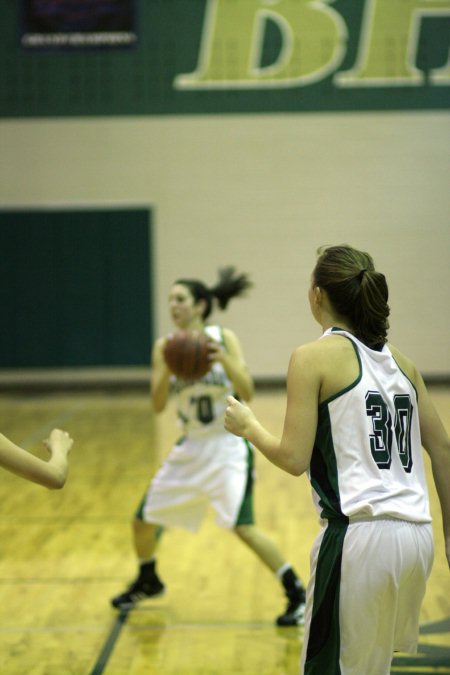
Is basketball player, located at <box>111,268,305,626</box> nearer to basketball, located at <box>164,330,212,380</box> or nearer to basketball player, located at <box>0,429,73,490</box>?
basketball, located at <box>164,330,212,380</box>

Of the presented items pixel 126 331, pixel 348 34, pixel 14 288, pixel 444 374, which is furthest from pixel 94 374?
pixel 348 34

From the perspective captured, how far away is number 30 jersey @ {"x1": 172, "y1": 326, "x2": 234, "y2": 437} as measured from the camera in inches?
183

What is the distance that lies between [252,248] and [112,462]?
5357 millimetres

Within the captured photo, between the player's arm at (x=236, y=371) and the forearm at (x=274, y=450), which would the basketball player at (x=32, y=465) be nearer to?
the forearm at (x=274, y=450)

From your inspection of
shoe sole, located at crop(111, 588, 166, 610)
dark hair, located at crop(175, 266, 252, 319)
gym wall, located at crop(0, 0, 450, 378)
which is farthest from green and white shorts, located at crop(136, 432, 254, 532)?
gym wall, located at crop(0, 0, 450, 378)

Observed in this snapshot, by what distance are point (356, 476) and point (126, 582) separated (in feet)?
9.73

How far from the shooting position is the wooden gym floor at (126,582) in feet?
12.8

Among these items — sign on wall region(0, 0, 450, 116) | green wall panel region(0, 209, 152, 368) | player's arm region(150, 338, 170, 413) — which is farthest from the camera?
green wall panel region(0, 209, 152, 368)

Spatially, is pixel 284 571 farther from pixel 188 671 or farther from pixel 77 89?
pixel 77 89

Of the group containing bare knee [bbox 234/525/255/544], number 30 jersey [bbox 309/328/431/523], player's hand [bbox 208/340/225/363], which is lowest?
bare knee [bbox 234/525/255/544]

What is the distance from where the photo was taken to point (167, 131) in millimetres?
12883

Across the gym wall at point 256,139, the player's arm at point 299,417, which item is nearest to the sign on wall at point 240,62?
the gym wall at point 256,139

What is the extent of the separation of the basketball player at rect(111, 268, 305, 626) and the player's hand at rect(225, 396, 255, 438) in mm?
1967

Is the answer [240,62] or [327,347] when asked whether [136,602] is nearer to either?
[327,347]
